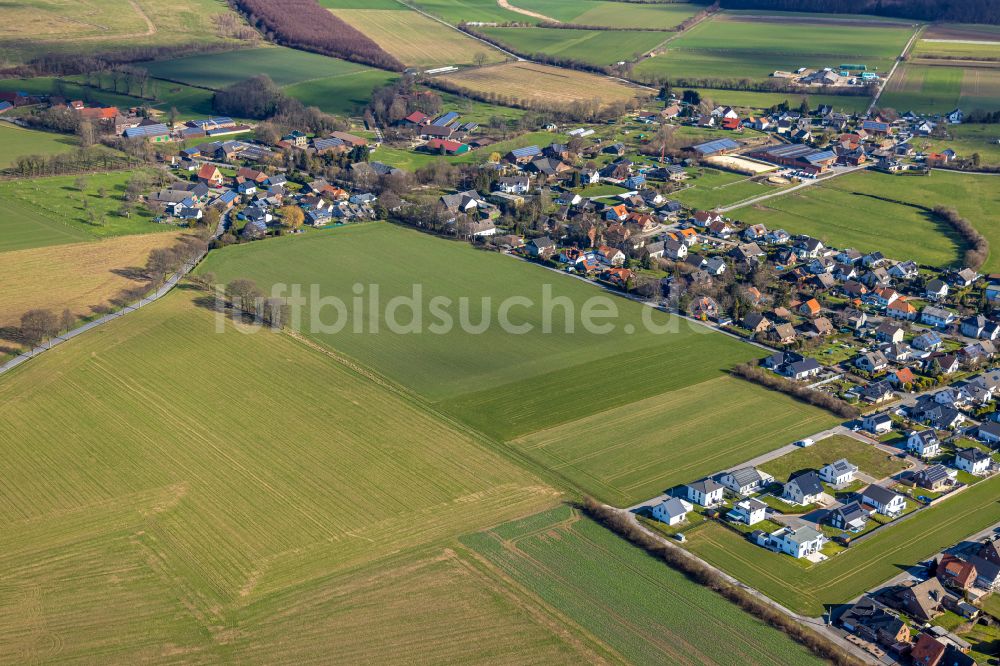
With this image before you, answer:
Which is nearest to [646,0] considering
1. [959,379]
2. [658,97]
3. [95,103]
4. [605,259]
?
[658,97]

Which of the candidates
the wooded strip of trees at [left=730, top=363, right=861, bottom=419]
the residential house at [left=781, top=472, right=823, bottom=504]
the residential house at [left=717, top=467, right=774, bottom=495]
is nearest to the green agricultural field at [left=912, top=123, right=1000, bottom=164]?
A: the wooded strip of trees at [left=730, top=363, right=861, bottom=419]

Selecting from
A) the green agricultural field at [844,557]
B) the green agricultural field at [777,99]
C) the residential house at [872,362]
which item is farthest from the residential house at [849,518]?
the green agricultural field at [777,99]

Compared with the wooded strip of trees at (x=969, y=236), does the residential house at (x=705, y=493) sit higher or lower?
lower

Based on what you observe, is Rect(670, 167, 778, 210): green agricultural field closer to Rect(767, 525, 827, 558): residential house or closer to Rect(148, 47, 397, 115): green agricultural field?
Rect(148, 47, 397, 115): green agricultural field

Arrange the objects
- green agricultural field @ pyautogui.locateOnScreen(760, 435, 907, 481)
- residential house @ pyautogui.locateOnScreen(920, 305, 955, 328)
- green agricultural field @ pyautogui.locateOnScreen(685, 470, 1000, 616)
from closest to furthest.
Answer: green agricultural field @ pyautogui.locateOnScreen(685, 470, 1000, 616), green agricultural field @ pyautogui.locateOnScreen(760, 435, 907, 481), residential house @ pyautogui.locateOnScreen(920, 305, 955, 328)

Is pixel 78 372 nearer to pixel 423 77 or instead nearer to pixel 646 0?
pixel 423 77

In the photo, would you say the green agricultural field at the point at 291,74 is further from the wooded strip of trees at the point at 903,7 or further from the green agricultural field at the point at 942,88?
the wooded strip of trees at the point at 903,7
